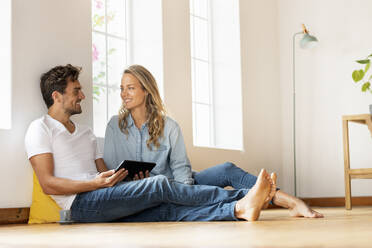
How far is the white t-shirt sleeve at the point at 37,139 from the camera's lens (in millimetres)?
3082

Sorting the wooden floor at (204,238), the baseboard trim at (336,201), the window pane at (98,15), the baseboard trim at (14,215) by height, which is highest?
the window pane at (98,15)

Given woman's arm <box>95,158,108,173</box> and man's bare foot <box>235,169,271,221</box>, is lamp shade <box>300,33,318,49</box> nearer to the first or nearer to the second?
woman's arm <box>95,158,108,173</box>

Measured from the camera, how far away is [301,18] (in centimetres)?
592

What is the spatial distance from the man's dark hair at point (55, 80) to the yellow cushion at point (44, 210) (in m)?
0.54

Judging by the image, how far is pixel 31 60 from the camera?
3342mm

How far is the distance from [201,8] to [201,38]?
300 millimetres

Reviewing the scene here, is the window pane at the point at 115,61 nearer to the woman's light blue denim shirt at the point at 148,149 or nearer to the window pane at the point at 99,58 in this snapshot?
the window pane at the point at 99,58

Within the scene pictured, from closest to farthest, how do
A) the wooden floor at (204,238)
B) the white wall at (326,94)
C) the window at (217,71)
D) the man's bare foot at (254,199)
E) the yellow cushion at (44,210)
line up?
the wooden floor at (204,238), the man's bare foot at (254,199), the yellow cushion at (44,210), the window at (217,71), the white wall at (326,94)

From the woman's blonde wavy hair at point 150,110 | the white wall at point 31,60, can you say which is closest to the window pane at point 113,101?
the white wall at point 31,60

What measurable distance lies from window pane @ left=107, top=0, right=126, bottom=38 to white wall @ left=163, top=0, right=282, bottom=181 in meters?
0.34

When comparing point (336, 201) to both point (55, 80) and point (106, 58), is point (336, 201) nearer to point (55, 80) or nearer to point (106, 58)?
point (106, 58)

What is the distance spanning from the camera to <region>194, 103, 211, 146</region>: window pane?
5.20 m

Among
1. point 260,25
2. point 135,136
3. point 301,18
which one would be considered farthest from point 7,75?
point 301,18

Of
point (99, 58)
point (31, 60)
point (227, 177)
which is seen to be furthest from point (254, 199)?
point (99, 58)
